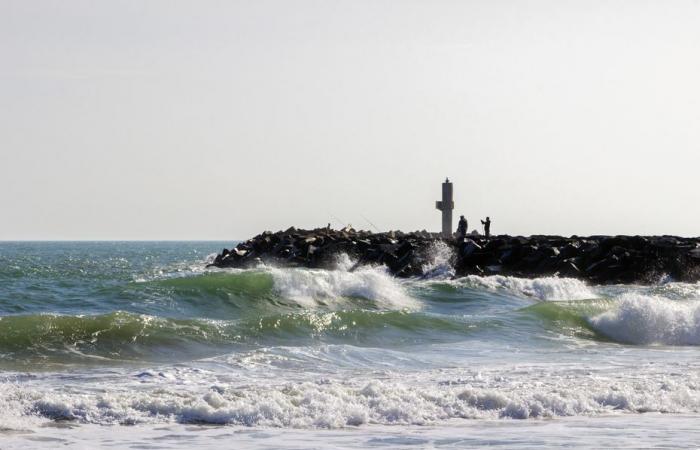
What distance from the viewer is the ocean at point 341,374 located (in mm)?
9891

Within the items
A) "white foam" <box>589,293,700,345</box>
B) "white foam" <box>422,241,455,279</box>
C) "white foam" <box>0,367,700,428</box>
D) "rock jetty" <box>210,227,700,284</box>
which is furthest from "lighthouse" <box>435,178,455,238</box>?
"white foam" <box>0,367,700,428</box>

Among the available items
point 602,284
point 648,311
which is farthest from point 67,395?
point 602,284

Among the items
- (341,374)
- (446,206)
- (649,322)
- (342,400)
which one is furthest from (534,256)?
(342,400)

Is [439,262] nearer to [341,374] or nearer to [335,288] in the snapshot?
[335,288]

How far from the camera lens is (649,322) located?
63.0ft

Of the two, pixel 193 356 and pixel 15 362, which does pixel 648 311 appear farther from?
pixel 15 362

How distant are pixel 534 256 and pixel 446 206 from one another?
1088 centimetres

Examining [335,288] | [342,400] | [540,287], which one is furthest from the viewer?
[540,287]

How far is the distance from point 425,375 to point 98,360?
435 centimetres

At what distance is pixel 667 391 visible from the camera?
12.0 metres

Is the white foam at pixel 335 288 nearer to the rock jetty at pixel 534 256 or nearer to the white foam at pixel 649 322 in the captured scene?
the white foam at pixel 649 322

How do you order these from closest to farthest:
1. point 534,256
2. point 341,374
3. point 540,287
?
point 341,374
point 540,287
point 534,256

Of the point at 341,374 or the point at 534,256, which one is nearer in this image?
the point at 341,374

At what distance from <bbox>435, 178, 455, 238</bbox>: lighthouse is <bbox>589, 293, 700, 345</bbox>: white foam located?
21.9 m
